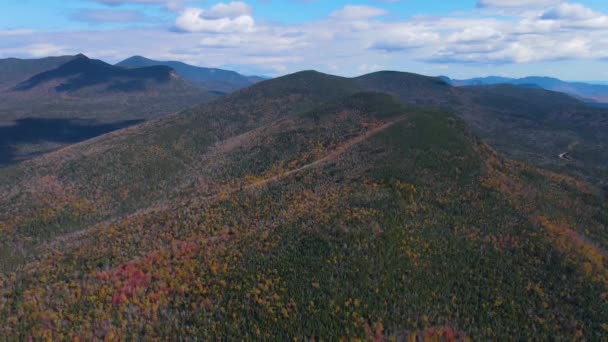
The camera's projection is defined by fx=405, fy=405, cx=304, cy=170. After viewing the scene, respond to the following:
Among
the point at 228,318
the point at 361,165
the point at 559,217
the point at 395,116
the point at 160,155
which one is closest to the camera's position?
the point at 228,318

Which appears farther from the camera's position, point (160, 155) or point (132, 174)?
point (160, 155)

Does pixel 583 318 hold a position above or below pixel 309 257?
below

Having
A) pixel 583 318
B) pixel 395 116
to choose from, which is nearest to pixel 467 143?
pixel 395 116

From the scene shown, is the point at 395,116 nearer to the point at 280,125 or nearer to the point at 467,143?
the point at 467,143

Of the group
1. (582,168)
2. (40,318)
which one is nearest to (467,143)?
(582,168)

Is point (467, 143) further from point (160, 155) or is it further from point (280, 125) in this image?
point (160, 155)

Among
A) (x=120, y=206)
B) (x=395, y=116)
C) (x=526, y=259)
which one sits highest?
(x=395, y=116)

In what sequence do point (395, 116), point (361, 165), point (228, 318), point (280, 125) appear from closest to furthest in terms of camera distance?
point (228, 318), point (361, 165), point (395, 116), point (280, 125)
